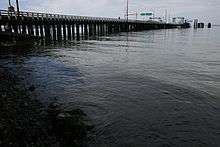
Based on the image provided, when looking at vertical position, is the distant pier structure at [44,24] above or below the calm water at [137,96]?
above

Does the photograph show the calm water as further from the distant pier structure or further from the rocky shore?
the distant pier structure

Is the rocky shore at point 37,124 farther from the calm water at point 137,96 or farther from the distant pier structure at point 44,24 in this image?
the distant pier structure at point 44,24

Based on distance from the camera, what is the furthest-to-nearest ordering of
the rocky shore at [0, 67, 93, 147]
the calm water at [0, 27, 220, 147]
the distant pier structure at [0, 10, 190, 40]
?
the distant pier structure at [0, 10, 190, 40] → the calm water at [0, 27, 220, 147] → the rocky shore at [0, 67, 93, 147]

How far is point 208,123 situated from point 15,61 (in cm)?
1721

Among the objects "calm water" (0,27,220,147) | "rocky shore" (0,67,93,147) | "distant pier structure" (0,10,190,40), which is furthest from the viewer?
"distant pier structure" (0,10,190,40)

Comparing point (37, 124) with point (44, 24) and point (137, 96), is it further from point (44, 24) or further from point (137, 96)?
point (44, 24)

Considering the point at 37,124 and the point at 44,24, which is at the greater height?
the point at 44,24

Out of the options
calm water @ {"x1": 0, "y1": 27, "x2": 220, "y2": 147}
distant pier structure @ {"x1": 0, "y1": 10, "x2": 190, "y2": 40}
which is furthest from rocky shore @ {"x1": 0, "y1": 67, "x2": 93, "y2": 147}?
distant pier structure @ {"x1": 0, "y1": 10, "x2": 190, "y2": 40}

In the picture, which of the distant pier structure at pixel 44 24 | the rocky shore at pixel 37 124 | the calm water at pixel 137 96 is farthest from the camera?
the distant pier structure at pixel 44 24

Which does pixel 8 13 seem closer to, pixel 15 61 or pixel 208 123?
pixel 15 61

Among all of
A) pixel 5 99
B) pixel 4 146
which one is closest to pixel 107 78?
pixel 5 99

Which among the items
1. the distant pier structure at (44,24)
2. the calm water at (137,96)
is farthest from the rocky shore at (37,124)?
the distant pier structure at (44,24)

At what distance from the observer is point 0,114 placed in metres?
8.34

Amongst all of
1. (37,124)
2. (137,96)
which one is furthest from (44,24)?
(37,124)
